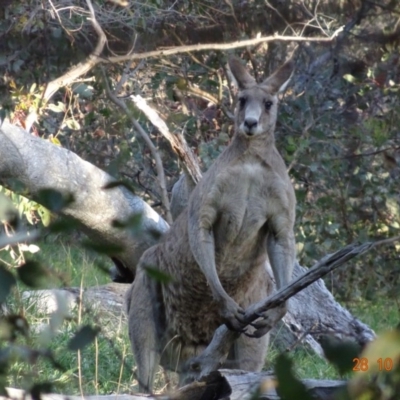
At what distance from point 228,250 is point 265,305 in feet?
4.30

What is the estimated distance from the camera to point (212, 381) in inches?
147

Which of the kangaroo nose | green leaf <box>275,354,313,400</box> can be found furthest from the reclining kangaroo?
green leaf <box>275,354,313,400</box>

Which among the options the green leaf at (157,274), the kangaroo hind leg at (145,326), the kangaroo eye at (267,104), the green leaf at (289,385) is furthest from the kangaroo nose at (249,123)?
the green leaf at (289,385)

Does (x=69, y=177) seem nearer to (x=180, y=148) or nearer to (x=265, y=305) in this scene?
(x=180, y=148)

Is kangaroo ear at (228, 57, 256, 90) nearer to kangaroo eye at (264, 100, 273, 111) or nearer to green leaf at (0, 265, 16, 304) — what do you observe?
kangaroo eye at (264, 100, 273, 111)

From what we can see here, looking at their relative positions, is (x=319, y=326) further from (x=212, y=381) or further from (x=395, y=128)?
(x=212, y=381)

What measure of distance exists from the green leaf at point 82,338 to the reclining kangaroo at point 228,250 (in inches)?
142

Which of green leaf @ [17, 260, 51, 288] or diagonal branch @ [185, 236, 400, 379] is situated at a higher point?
green leaf @ [17, 260, 51, 288]

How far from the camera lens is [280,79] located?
5.14 meters

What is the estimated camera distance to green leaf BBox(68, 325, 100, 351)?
1051 mm

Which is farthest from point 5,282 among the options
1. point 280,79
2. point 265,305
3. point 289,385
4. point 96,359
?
point 280,79

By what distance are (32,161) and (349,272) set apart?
12.7 feet

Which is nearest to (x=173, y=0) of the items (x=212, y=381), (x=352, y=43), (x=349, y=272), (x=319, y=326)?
(x=349, y=272)

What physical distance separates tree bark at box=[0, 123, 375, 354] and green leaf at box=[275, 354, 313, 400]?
15.2 ft
